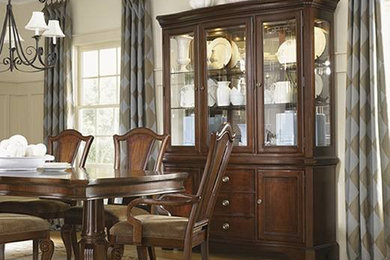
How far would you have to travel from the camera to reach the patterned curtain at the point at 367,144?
4391 mm

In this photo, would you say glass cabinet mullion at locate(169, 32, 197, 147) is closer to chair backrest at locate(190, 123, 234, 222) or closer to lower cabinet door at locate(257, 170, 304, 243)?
lower cabinet door at locate(257, 170, 304, 243)

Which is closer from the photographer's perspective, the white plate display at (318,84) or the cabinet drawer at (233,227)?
the white plate display at (318,84)

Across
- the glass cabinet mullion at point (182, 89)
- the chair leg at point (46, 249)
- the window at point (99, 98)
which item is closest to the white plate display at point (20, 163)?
the chair leg at point (46, 249)

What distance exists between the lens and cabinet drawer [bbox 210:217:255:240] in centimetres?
470

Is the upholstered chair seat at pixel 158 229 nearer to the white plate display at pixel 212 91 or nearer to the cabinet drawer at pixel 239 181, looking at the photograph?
the cabinet drawer at pixel 239 181

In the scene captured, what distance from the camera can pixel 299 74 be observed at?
4523 mm

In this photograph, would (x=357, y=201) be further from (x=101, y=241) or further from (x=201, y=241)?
(x=101, y=241)

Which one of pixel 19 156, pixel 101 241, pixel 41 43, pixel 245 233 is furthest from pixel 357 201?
pixel 41 43

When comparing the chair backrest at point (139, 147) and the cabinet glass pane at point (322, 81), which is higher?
the cabinet glass pane at point (322, 81)

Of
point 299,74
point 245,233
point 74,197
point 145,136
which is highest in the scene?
point 299,74

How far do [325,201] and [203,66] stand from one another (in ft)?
4.72

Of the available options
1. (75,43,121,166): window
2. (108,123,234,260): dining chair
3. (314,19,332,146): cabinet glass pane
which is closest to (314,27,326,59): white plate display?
(314,19,332,146): cabinet glass pane

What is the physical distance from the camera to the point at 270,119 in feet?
15.3

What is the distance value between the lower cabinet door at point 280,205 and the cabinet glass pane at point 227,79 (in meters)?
0.38
